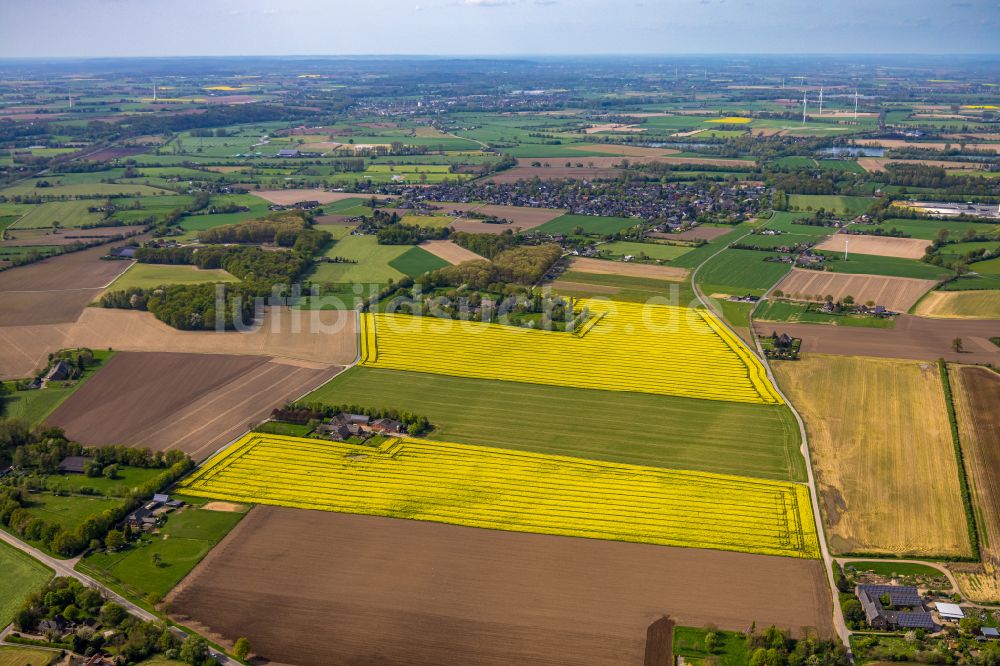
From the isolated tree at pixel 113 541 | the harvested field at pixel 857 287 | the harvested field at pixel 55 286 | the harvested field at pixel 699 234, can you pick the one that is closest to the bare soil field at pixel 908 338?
the harvested field at pixel 857 287

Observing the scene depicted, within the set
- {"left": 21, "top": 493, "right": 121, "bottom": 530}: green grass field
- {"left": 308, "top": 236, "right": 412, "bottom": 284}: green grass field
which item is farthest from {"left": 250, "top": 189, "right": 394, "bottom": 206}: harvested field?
{"left": 21, "top": 493, "right": 121, "bottom": 530}: green grass field

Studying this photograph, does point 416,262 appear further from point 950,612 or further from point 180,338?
point 950,612

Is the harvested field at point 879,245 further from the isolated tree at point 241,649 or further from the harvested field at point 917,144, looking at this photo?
the isolated tree at point 241,649

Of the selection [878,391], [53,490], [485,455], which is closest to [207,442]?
[53,490]

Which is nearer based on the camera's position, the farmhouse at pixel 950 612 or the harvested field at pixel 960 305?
the farmhouse at pixel 950 612

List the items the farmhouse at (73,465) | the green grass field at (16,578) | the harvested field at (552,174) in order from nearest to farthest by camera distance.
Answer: the green grass field at (16,578) < the farmhouse at (73,465) < the harvested field at (552,174)

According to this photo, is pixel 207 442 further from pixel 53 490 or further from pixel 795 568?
pixel 795 568

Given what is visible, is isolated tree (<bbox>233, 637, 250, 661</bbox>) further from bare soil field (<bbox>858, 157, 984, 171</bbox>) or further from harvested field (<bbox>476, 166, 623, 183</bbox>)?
bare soil field (<bbox>858, 157, 984, 171</bbox>)
